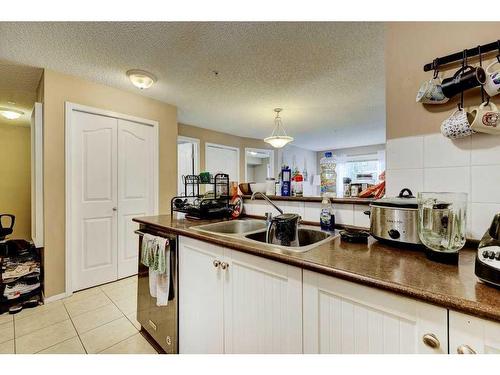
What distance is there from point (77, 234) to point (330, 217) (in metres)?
2.54

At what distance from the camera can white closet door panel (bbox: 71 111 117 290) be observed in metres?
2.37

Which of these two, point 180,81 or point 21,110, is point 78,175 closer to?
point 180,81

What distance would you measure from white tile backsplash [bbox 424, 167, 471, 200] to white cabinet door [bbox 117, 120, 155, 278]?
2.88 m

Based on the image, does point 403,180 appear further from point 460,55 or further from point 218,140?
point 218,140

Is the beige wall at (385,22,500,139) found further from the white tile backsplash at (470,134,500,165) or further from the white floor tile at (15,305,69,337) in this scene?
the white floor tile at (15,305,69,337)

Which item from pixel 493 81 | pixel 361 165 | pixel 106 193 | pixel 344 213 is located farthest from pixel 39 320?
pixel 361 165

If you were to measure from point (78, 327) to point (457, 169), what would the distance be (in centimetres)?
271

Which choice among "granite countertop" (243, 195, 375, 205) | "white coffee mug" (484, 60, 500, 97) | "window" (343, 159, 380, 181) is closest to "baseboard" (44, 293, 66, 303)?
"granite countertop" (243, 195, 375, 205)

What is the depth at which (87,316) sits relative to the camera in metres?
1.94

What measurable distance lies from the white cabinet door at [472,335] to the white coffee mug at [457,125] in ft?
2.59

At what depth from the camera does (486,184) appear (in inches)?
37.7

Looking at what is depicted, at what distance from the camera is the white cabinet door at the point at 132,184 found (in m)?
2.70

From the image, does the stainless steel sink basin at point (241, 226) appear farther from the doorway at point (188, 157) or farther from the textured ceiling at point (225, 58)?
the doorway at point (188, 157)
